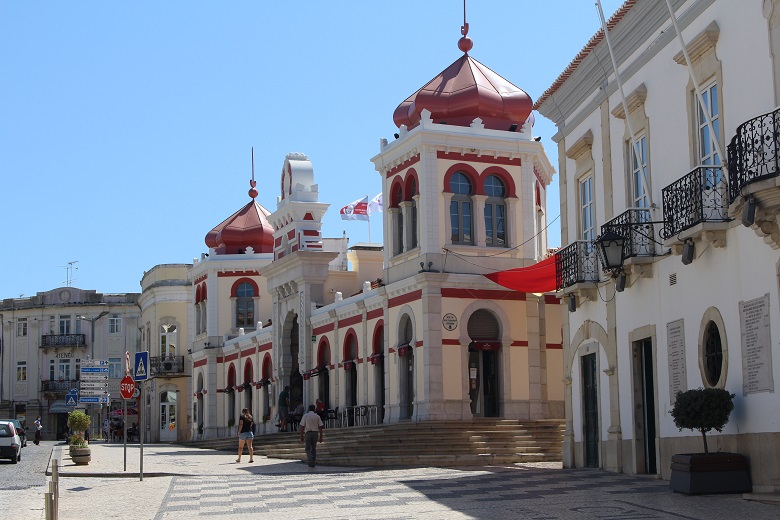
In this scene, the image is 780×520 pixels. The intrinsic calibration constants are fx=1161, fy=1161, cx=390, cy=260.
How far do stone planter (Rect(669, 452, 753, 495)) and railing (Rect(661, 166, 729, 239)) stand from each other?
3.39m

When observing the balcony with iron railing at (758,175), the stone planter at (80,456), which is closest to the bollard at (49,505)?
the balcony with iron railing at (758,175)

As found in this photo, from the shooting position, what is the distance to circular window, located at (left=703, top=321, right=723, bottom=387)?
57.4 feet

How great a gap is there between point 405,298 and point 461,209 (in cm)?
317

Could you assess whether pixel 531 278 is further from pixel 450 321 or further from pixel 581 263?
pixel 581 263

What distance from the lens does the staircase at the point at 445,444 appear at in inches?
1083

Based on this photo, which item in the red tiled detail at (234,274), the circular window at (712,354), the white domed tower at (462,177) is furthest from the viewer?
the red tiled detail at (234,274)

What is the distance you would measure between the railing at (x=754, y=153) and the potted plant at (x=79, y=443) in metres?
18.9

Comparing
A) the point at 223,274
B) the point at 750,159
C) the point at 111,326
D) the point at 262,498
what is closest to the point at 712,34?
the point at 750,159

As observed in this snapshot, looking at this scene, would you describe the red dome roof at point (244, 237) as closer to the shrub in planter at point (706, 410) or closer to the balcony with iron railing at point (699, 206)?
the balcony with iron railing at point (699, 206)

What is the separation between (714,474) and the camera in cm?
1577

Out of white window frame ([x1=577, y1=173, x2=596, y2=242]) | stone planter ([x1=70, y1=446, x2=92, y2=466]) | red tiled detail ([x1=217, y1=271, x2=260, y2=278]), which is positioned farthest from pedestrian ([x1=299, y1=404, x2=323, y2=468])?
red tiled detail ([x1=217, y1=271, x2=260, y2=278])

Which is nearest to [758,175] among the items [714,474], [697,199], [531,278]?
[697,199]

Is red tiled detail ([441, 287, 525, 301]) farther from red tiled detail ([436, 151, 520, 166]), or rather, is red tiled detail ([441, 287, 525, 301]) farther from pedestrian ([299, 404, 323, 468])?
pedestrian ([299, 404, 323, 468])

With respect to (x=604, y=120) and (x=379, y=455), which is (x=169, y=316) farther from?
(x=604, y=120)
